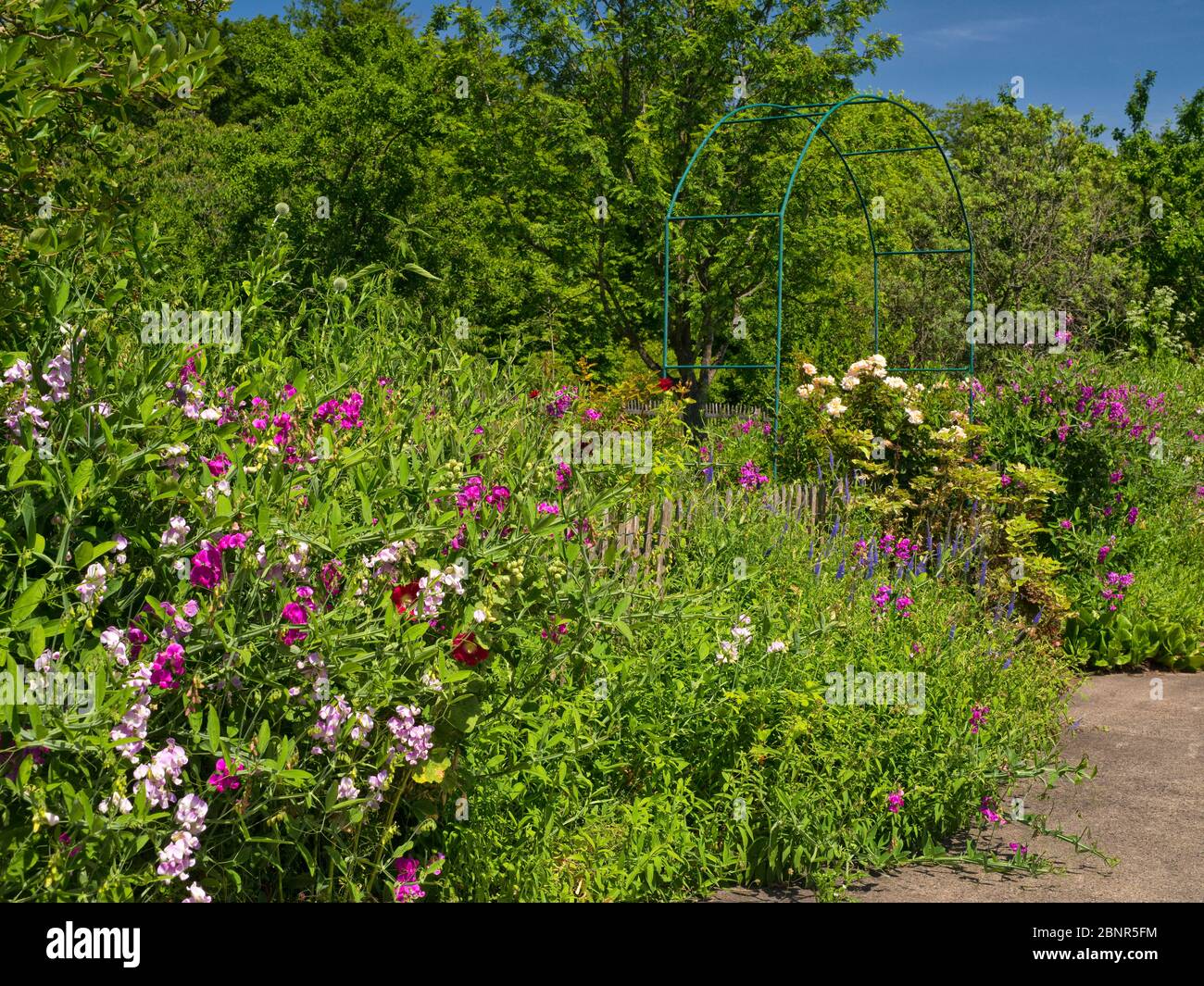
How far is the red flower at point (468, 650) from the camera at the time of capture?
109 inches

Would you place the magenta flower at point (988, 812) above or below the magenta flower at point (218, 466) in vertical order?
below

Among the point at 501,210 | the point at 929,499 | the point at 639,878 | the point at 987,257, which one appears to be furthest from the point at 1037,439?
the point at 501,210

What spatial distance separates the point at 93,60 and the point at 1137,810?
4.88m

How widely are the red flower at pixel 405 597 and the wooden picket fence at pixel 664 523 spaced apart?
1.39 metres

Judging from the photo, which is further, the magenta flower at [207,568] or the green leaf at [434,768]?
the green leaf at [434,768]

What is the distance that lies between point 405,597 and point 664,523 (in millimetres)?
2687

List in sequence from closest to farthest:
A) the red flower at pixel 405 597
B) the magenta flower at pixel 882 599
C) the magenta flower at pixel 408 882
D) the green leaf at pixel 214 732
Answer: the green leaf at pixel 214 732
the red flower at pixel 405 597
the magenta flower at pixel 408 882
the magenta flower at pixel 882 599

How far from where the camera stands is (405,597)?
269cm

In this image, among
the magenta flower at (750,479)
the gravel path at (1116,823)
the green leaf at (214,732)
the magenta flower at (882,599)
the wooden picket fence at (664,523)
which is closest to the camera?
the green leaf at (214,732)

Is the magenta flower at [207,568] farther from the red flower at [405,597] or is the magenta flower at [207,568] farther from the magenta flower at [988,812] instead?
the magenta flower at [988,812]

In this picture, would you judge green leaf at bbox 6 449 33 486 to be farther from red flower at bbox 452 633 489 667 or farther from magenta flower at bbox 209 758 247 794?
red flower at bbox 452 633 489 667

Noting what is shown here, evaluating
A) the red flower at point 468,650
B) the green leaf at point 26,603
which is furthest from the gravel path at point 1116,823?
the green leaf at point 26,603

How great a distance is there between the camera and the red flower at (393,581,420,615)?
8.80 ft

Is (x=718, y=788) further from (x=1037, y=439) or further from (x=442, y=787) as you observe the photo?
(x=1037, y=439)
